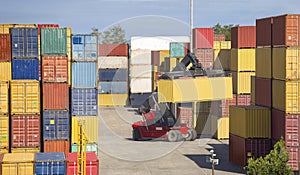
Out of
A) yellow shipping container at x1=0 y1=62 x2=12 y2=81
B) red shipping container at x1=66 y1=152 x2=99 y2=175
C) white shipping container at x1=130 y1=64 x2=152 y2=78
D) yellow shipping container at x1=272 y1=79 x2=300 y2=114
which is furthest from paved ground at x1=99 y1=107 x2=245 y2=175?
white shipping container at x1=130 y1=64 x2=152 y2=78

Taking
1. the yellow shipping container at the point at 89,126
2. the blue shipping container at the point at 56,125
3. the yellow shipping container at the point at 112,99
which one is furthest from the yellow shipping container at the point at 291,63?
the yellow shipping container at the point at 112,99

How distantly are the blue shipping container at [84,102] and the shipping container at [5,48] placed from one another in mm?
5114

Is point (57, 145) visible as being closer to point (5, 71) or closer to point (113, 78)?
point (5, 71)

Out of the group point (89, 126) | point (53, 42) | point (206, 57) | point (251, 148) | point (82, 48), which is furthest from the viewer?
point (206, 57)

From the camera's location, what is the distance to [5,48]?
145 ft

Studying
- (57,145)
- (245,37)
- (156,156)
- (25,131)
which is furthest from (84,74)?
(245,37)

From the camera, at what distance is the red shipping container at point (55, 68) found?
44.4m

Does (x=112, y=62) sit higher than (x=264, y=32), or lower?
lower

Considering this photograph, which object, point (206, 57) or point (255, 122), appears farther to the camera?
point (206, 57)

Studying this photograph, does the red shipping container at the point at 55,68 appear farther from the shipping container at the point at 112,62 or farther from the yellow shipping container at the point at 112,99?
the shipping container at the point at 112,62

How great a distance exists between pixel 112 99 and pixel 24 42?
60539 millimetres

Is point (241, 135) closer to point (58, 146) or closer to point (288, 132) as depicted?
point (288, 132)

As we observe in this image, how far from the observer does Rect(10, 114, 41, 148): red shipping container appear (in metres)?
42.9

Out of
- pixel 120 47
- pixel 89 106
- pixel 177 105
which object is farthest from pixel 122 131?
pixel 120 47
